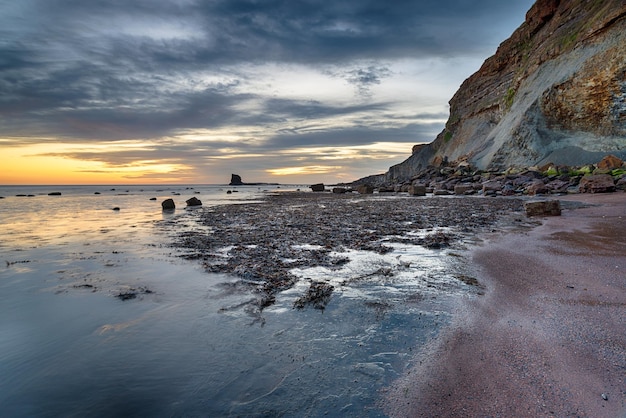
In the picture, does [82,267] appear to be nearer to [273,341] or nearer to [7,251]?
[7,251]

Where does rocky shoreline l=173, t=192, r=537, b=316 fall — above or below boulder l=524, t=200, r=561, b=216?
below

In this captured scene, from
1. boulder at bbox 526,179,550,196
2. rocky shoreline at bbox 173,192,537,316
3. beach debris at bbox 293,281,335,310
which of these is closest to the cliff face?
boulder at bbox 526,179,550,196

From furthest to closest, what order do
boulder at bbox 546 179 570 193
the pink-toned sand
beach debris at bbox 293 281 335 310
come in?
boulder at bbox 546 179 570 193
beach debris at bbox 293 281 335 310
the pink-toned sand

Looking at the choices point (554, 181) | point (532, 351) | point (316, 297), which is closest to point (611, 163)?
point (554, 181)

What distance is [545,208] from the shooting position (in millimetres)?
13141

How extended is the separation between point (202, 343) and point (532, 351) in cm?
367

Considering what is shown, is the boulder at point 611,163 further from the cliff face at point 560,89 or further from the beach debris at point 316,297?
the beach debris at point 316,297

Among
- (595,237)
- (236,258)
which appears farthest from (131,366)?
(595,237)

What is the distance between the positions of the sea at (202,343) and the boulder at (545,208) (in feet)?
28.9

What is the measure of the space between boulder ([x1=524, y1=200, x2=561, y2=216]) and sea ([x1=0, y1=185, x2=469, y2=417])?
8.80 metres

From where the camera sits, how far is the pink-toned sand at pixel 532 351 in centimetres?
263

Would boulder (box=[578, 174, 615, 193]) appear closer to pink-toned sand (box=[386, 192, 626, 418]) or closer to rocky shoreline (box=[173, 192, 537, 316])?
rocky shoreline (box=[173, 192, 537, 316])

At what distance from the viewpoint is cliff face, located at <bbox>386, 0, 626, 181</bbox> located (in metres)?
26.5

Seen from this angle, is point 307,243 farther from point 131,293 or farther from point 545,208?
point 545,208
